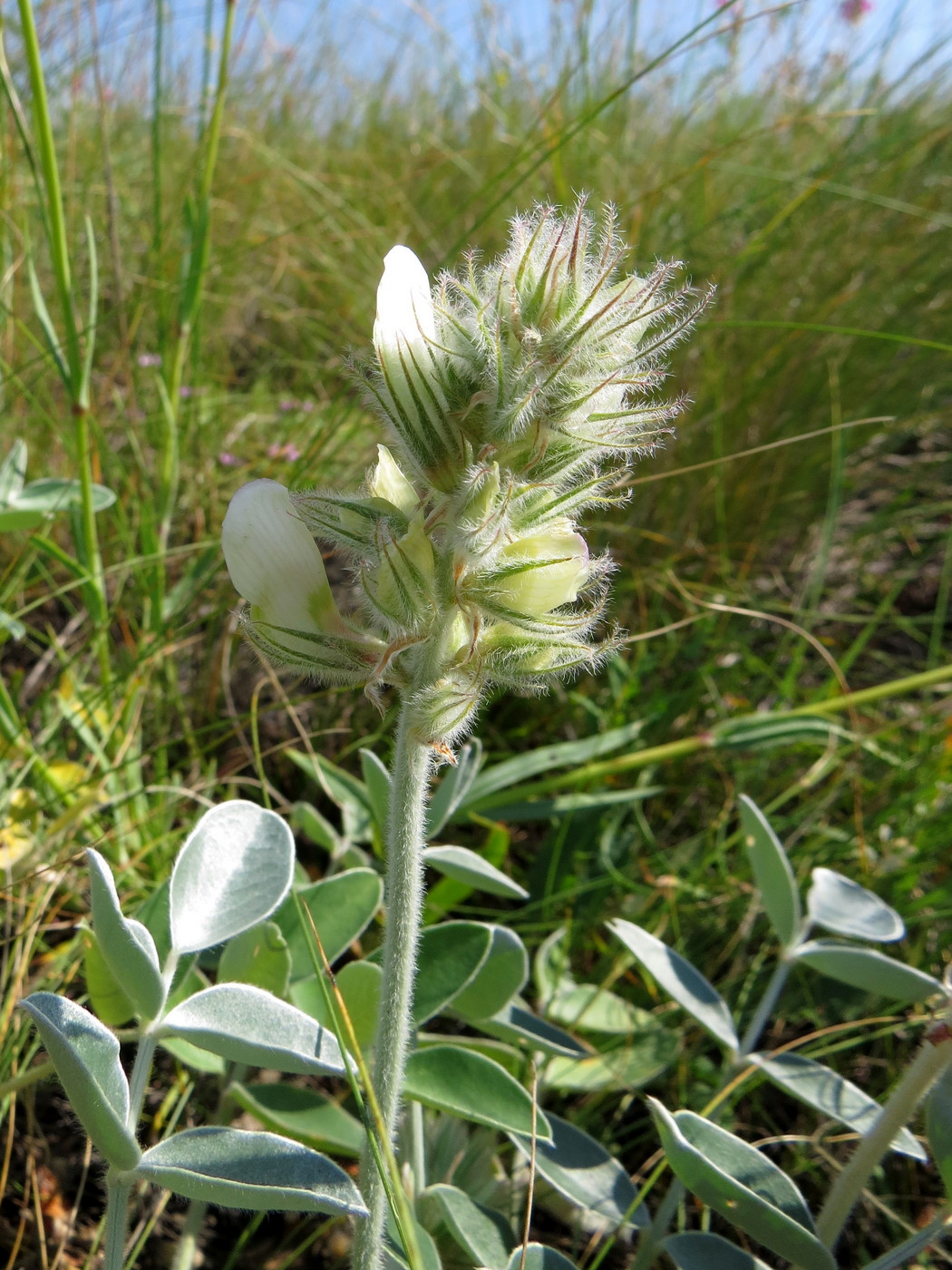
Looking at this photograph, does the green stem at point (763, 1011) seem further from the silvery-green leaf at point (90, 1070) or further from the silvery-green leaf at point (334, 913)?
the silvery-green leaf at point (90, 1070)

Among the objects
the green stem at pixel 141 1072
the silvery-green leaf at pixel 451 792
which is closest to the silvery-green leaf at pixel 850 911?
the silvery-green leaf at pixel 451 792

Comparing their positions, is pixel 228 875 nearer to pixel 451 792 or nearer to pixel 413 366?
pixel 451 792

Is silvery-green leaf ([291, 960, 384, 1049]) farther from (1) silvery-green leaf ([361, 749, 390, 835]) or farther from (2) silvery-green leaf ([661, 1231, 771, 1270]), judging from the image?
(2) silvery-green leaf ([661, 1231, 771, 1270])

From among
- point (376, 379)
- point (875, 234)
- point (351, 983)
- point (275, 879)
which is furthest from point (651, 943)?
point (875, 234)

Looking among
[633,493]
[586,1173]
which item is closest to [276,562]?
[586,1173]

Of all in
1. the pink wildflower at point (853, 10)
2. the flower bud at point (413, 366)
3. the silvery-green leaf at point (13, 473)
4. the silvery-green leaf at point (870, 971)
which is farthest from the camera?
the pink wildflower at point (853, 10)
